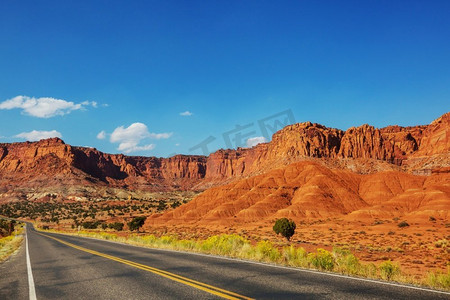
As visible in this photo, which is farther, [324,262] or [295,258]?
[295,258]

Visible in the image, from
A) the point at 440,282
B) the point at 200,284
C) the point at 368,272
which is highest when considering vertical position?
the point at 440,282

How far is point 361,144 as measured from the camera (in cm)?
13025

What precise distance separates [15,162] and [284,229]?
211m

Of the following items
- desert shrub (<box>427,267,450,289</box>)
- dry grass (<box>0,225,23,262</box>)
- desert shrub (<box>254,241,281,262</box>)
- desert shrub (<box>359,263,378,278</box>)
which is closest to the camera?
desert shrub (<box>427,267,450,289</box>)

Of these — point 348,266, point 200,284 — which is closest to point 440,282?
point 348,266

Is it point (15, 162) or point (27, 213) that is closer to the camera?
point (27, 213)

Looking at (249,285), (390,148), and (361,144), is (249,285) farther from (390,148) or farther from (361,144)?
(390,148)

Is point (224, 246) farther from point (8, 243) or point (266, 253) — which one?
point (8, 243)

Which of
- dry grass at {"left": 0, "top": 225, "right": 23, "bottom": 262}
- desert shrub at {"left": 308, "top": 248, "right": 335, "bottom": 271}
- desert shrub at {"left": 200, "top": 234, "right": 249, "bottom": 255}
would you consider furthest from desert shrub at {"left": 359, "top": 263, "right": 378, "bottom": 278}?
dry grass at {"left": 0, "top": 225, "right": 23, "bottom": 262}

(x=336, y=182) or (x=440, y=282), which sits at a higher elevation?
(x=336, y=182)

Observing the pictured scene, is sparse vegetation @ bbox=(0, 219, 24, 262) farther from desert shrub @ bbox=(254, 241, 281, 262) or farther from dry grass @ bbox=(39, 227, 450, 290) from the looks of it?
desert shrub @ bbox=(254, 241, 281, 262)

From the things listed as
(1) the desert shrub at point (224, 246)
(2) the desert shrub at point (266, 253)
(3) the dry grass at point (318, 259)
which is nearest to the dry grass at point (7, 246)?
(3) the dry grass at point (318, 259)

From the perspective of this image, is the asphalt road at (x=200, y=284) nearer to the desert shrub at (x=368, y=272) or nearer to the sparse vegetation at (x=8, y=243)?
the desert shrub at (x=368, y=272)

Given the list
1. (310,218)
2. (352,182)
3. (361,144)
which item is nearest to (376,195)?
(352,182)
